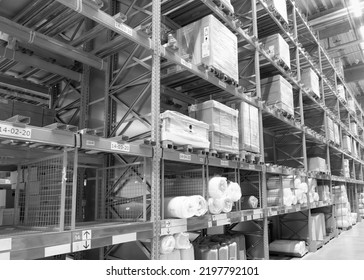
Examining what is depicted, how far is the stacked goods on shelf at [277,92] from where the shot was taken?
6.89 meters

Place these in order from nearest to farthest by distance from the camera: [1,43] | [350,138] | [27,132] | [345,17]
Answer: [27,132], [1,43], [345,17], [350,138]

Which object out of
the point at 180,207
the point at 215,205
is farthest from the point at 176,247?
the point at 215,205

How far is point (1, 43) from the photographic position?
13.0 ft

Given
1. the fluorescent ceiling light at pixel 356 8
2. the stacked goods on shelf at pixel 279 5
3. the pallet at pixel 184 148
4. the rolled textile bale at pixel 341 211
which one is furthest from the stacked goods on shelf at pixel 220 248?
the fluorescent ceiling light at pixel 356 8

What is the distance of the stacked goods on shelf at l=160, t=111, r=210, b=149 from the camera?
3.70 m

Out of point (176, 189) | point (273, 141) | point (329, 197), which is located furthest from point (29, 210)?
point (329, 197)

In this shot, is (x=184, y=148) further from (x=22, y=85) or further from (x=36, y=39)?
(x=22, y=85)

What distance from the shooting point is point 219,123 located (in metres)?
4.62

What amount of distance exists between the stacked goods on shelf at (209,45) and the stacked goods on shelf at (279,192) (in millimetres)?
2864

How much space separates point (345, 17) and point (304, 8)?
143 cm

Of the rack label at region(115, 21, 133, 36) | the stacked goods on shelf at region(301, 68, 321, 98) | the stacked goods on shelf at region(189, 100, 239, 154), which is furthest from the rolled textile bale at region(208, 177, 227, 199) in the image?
the stacked goods on shelf at region(301, 68, 321, 98)

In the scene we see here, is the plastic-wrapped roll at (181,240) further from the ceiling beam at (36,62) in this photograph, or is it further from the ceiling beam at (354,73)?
the ceiling beam at (354,73)

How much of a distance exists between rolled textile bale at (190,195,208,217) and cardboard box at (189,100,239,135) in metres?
1.00
